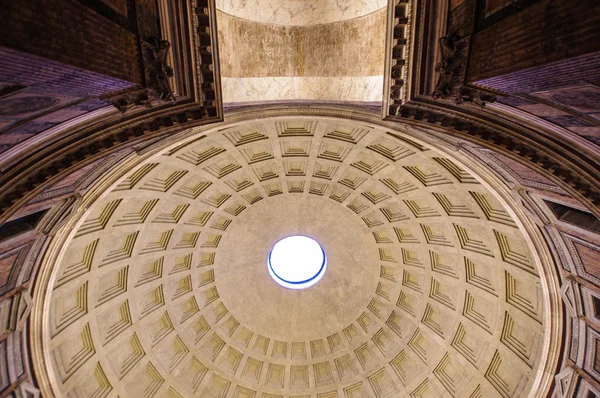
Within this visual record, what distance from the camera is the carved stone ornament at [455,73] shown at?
7.52 metres

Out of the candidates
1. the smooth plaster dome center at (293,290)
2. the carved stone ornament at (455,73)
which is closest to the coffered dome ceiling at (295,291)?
the smooth plaster dome center at (293,290)

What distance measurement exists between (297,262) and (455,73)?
21.7m

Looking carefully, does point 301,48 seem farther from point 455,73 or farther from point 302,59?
point 455,73

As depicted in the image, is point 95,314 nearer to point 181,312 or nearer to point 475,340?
point 181,312

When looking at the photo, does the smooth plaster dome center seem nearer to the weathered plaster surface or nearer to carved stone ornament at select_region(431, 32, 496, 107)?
the weathered plaster surface

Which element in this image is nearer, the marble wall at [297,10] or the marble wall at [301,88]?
the marble wall at [297,10]

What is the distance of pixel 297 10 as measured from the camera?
1164 centimetres

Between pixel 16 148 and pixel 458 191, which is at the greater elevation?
pixel 16 148

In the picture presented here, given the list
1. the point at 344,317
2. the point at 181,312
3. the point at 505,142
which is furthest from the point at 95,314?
the point at 505,142

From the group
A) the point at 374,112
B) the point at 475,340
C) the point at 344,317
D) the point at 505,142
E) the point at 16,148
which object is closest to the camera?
the point at 16,148

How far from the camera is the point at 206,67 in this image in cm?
905

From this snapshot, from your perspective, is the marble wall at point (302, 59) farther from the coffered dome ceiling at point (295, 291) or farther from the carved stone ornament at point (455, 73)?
the carved stone ornament at point (455, 73)

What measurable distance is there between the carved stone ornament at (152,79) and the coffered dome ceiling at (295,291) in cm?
527

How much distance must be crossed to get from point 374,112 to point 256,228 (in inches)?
509
